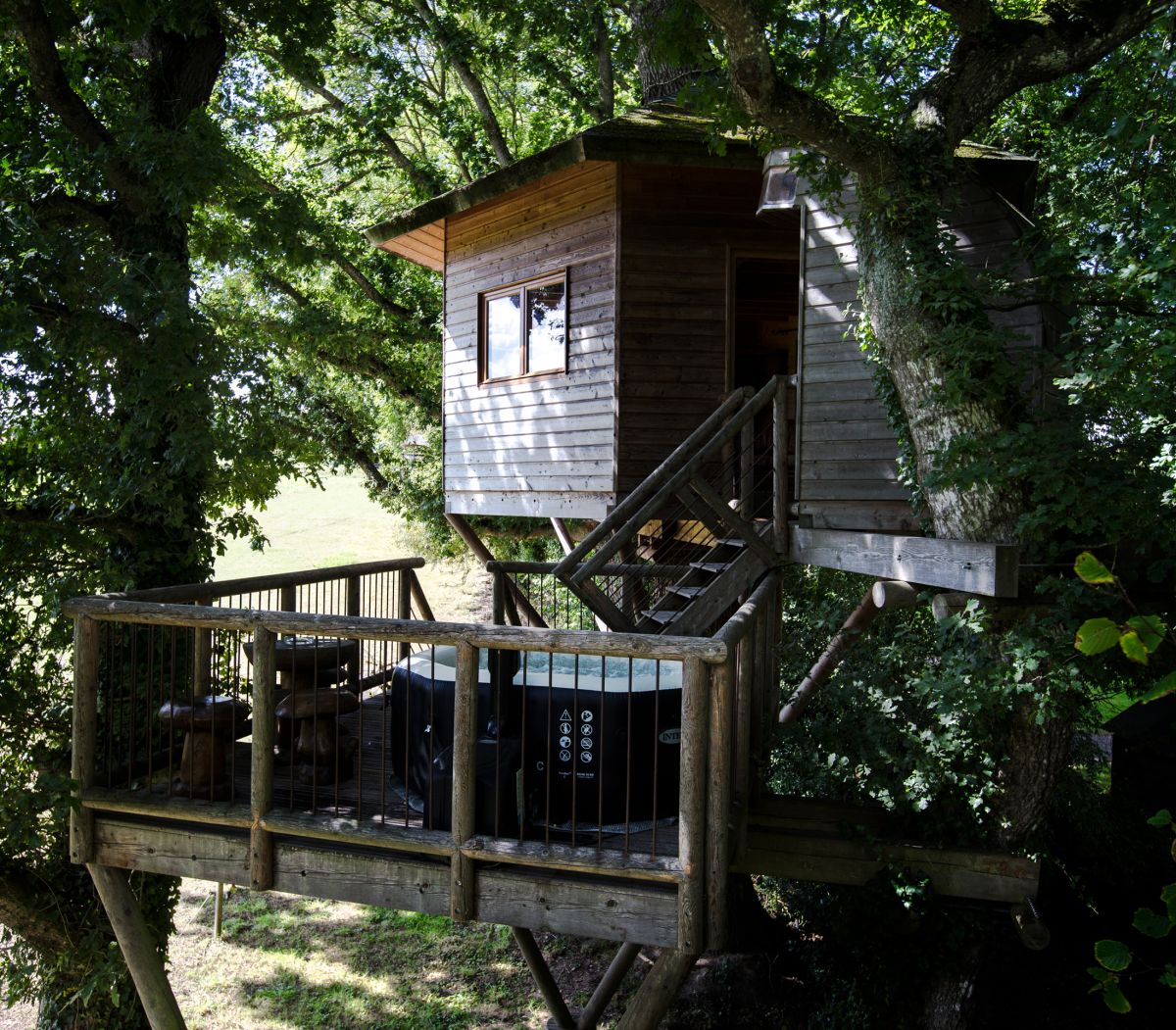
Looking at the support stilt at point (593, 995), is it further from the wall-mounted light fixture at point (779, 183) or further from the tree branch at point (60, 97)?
the tree branch at point (60, 97)

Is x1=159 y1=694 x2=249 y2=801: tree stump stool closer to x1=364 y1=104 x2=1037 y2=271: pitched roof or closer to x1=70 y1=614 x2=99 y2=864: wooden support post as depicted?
x1=70 y1=614 x2=99 y2=864: wooden support post

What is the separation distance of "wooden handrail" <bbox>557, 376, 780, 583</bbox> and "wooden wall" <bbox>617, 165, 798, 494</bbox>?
4.63 feet

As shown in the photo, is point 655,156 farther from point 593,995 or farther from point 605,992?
point 593,995

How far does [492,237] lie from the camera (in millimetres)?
11703

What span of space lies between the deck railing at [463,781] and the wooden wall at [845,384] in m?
2.00

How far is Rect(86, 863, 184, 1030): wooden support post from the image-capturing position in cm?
580

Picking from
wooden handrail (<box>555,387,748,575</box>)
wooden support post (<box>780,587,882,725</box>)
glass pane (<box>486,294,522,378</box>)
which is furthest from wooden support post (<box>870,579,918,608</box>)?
glass pane (<box>486,294,522,378</box>)

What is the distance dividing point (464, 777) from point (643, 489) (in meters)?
3.64

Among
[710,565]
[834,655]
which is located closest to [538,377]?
[710,565]

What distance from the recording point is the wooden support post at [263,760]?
5.09 metres

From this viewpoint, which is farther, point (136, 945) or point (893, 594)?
point (893, 594)

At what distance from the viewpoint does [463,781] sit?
473cm

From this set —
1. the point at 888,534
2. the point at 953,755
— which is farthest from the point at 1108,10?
the point at 953,755

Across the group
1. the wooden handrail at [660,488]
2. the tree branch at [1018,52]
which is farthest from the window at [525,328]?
the tree branch at [1018,52]
